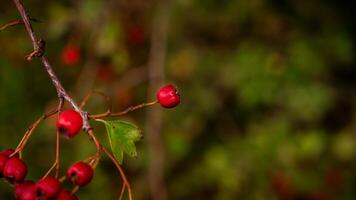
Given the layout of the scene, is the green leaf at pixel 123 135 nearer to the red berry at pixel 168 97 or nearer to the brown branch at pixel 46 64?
the red berry at pixel 168 97

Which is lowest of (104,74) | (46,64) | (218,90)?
(218,90)

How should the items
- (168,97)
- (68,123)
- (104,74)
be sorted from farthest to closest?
(104,74), (168,97), (68,123)

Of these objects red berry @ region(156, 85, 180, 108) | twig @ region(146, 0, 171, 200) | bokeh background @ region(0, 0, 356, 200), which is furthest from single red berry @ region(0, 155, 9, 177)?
bokeh background @ region(0, 0, 356, 200)

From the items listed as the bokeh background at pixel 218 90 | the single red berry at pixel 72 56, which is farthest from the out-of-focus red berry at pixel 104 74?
the single red berry at pixel 72 56

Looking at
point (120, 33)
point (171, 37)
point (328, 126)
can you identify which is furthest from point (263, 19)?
point (120, 33)

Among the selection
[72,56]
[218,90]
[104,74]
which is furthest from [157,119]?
[218,90]

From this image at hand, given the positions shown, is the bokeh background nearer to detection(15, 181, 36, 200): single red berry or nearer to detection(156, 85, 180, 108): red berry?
detection(156, 85, 180, 108): red berry

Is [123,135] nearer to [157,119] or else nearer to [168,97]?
[168,97]
